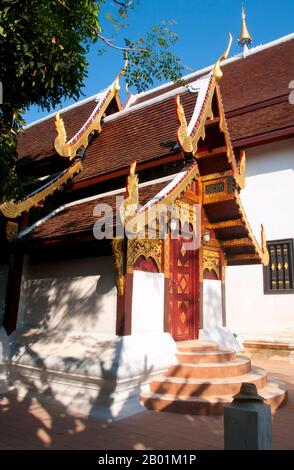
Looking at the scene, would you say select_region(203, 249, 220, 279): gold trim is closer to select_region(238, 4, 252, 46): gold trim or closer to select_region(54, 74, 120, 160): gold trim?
select_region(54, 74, 120, 160): gold trim

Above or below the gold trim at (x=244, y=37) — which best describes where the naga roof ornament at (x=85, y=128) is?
below

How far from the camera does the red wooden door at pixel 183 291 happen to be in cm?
702

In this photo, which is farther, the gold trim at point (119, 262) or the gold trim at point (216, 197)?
the gold trim at point (216, 197)

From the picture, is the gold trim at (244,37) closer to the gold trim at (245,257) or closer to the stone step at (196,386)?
the gold trim at (245,257)

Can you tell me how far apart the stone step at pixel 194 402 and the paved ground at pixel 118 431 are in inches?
4.1

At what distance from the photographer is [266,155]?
11328 millimetres

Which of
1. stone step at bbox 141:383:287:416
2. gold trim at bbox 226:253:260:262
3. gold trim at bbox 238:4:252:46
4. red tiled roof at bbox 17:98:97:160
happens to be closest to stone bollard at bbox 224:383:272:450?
stone step at bbox 141:383:287:416

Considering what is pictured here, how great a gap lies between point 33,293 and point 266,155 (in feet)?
25.4

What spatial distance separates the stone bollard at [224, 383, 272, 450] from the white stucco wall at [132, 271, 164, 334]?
311cm

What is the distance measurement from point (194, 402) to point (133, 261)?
211 cm

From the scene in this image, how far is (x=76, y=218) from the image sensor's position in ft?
21.6

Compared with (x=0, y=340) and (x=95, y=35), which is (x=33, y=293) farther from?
(x=95, y=35)

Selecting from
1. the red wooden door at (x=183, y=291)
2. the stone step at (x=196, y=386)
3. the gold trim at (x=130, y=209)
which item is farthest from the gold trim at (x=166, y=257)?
the stone step at (x=196, y=386)

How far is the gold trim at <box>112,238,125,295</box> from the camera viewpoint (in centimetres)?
555
